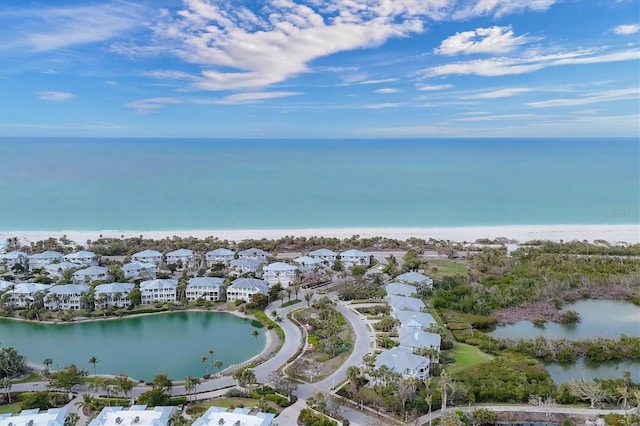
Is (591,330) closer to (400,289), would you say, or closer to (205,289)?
(400,289)

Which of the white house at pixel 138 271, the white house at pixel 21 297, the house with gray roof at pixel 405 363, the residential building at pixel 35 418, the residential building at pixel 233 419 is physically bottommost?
the residential building at pixel 35 418

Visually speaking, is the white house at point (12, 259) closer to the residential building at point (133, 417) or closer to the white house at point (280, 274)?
the white house at point (280, 274)

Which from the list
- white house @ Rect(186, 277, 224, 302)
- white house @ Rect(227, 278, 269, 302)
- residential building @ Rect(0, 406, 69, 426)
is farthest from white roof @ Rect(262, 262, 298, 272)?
residential building @ Rect(0, 406, 69, 426)

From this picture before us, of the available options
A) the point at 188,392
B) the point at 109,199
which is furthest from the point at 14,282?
the point at 109,199

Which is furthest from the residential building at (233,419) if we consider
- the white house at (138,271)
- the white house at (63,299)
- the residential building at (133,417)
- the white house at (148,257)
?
the white house at (148,257)

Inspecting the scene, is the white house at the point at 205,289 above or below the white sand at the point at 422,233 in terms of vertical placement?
below

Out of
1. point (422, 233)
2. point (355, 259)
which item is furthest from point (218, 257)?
point (422, 233)
